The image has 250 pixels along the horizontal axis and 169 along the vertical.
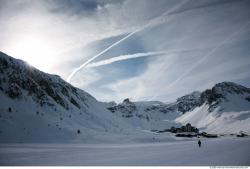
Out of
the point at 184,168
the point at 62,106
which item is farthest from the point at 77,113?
the point at 184,168

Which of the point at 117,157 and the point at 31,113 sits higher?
the point at 31,113

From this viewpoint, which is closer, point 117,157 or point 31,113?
point 117,157

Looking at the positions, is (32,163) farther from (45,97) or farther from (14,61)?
(14,61)

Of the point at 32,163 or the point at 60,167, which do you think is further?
the point at 32,163

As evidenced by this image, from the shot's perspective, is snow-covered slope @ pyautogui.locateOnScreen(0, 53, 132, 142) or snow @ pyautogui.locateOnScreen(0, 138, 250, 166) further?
snow-covered slope @ pyautogui.locateOnScreen(0, 53, 132, 142)

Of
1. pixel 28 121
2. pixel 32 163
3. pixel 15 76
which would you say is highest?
pixel 15 76

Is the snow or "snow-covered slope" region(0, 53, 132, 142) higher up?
"snow-covered slope" region(0, 53, 132, 142)

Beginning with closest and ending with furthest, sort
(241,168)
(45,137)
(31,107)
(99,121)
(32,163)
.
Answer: (241,168) < (32,163) < (45,137) < (31,107) < (99,121)

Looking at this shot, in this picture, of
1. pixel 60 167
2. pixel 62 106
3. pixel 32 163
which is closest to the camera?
pixel 60 167

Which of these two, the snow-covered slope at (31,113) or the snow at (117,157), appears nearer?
the snow at (117,157)

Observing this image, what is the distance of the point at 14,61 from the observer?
65875mm

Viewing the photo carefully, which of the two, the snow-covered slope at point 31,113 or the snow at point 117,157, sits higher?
the snow-covered slope at point 31,113

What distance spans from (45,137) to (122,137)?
22522 mm

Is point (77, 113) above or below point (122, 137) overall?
above
